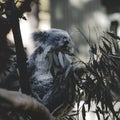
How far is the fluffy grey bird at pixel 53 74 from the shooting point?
296 cm

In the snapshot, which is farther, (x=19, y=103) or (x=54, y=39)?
(x=54, y=39)

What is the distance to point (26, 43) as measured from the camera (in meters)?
3.37

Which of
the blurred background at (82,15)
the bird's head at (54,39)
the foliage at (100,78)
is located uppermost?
the blurred background at (82,15)

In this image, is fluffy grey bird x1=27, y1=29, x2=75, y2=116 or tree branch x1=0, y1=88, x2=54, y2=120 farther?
fluffy grey bird x1=27, y1=29, x2=75, y2=116

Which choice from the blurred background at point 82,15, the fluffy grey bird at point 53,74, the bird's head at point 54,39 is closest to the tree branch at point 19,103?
the fluffy grey bird at point 53,74

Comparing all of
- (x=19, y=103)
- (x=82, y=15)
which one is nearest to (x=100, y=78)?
(x=19, y=103)

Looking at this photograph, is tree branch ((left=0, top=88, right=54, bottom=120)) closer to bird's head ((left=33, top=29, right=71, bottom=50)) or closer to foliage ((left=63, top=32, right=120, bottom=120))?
foliage ((left=63, top=32, right=120, bottom=120))

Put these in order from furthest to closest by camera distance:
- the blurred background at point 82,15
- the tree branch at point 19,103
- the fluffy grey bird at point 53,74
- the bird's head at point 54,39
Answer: the blurred background at point 82,15
the bird's head at point 54,39
the fluffy grey bird at point 53,74
the tree branch at point 19,103

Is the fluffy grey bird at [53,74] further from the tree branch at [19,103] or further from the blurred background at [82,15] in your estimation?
the blurred background at [82,15]

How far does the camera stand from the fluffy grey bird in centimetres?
296

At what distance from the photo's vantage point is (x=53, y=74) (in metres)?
3.05

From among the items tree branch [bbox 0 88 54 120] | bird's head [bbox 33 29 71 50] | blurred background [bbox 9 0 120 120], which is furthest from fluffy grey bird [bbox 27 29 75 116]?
blurred background [bbox 9 0 120 120]

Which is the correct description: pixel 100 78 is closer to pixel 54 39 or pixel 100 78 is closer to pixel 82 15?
pixel 54 39

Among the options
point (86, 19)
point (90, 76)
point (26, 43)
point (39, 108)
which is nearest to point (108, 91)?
point (90, 76)
